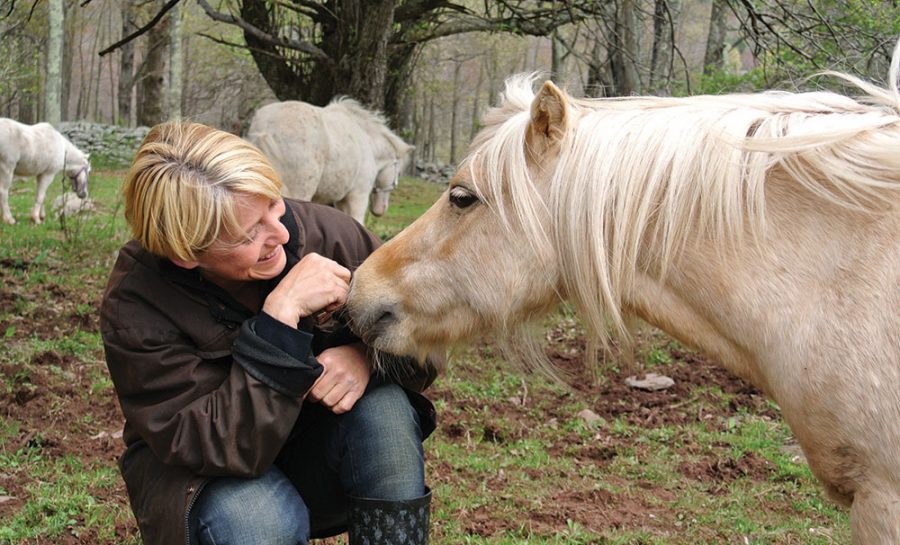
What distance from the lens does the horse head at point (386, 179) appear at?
30.7ft

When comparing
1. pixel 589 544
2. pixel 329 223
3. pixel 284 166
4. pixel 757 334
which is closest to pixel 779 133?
pixel 757 334

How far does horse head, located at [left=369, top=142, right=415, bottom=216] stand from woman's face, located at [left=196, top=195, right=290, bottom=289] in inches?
282

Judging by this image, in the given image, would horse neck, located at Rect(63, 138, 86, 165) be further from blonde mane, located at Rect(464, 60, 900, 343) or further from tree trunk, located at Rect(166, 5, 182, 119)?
blonde mane, located at Rect(464, 60, 900, 343)

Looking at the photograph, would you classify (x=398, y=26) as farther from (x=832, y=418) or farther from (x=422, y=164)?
(x=422, y=164)

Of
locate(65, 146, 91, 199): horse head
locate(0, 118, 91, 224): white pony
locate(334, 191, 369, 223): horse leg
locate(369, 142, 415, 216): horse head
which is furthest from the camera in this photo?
locate(65, 146, 91, 199): horse head

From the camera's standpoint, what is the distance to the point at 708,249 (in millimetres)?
1852

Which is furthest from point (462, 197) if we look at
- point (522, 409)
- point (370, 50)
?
point (370, 50)

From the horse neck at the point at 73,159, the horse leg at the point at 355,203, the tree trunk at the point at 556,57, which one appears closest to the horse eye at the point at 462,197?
the tree trunk at the point at 556,57

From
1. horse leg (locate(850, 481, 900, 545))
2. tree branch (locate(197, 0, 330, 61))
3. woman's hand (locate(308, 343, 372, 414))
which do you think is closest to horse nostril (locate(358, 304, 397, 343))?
woman's hand (locate(308, 343, 372, 414))

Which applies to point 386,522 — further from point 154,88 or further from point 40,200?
point 154,88

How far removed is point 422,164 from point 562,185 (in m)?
23.8

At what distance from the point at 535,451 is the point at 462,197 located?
7.89ft

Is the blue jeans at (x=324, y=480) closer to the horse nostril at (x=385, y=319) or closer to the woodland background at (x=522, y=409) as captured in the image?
the horse nostril at (x=385, y=319)

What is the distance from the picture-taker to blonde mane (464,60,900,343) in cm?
175
